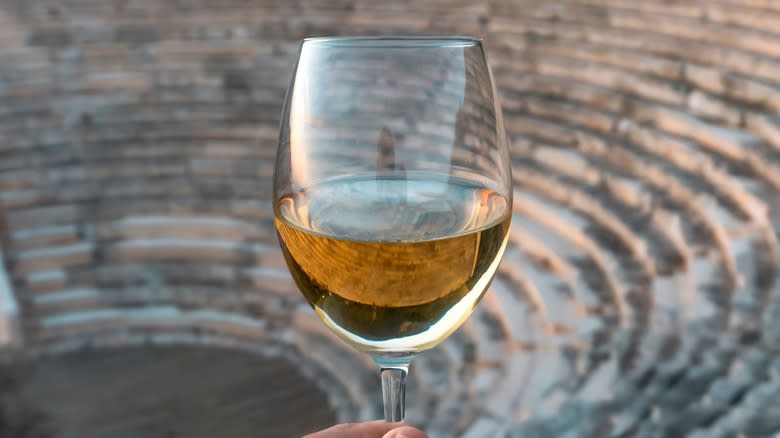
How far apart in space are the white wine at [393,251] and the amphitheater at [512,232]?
1355mm

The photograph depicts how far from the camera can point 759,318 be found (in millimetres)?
2090

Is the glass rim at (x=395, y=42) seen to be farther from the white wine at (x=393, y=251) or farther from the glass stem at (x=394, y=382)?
the glass stem at (x=394, y=382)

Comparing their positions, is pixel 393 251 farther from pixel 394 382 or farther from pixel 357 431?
pixel 357 431

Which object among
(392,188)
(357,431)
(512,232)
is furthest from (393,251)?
(512,232)

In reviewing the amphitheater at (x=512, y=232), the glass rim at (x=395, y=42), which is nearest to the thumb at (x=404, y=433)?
the glass rim at (x=395, y=42)

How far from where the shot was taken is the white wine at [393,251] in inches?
20.4

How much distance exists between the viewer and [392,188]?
570 mm

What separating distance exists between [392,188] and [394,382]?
5.0 inches

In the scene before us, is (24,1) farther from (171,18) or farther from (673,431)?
(673,431)

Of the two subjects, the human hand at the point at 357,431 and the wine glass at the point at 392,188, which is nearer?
the wine glass at the point at 392,188

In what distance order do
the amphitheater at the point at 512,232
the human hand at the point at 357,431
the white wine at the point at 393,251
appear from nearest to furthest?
the white wine at the point at 393,251
the human hand at the point at 357,431
the amphitheater at the point at 512,232

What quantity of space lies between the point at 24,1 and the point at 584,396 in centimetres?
477

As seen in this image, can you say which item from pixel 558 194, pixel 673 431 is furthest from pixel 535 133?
pixel 673 431

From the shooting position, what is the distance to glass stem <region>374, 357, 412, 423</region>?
548mm
